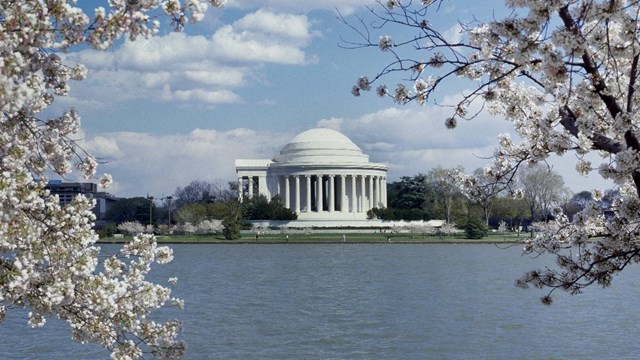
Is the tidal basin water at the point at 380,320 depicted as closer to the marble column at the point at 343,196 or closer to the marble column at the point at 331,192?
the marble column at the point at 331,192

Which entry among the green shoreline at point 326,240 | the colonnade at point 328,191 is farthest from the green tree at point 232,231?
the colonnade at point 328,191

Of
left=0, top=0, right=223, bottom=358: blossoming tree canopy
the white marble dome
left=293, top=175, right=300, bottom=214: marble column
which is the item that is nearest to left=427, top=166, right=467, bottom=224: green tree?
the white marble dome

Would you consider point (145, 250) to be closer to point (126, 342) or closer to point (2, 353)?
point (126, 342)

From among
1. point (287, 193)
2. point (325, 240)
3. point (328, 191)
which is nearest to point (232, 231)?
point (325, 240)

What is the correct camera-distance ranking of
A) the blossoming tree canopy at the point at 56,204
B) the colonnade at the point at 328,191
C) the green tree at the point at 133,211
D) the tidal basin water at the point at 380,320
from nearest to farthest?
the blossoming tree canopy at the point at 56,204, the tidal basin water at the point at 380,320, the green tree at the point at 133,211, the colonnade at the point at 328,191

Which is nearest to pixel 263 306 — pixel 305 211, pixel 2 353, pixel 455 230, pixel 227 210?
pixel 2 353

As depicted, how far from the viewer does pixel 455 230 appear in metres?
78.7

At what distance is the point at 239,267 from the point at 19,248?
3261 centimetres

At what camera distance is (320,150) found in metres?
95.4

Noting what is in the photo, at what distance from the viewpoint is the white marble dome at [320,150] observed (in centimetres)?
9438

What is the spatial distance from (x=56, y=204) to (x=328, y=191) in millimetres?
89401

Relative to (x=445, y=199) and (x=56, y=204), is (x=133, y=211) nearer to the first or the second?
(x=445, y=199)

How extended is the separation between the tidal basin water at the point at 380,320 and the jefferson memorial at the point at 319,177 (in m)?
59.9

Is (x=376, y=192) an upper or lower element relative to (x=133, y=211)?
upper
